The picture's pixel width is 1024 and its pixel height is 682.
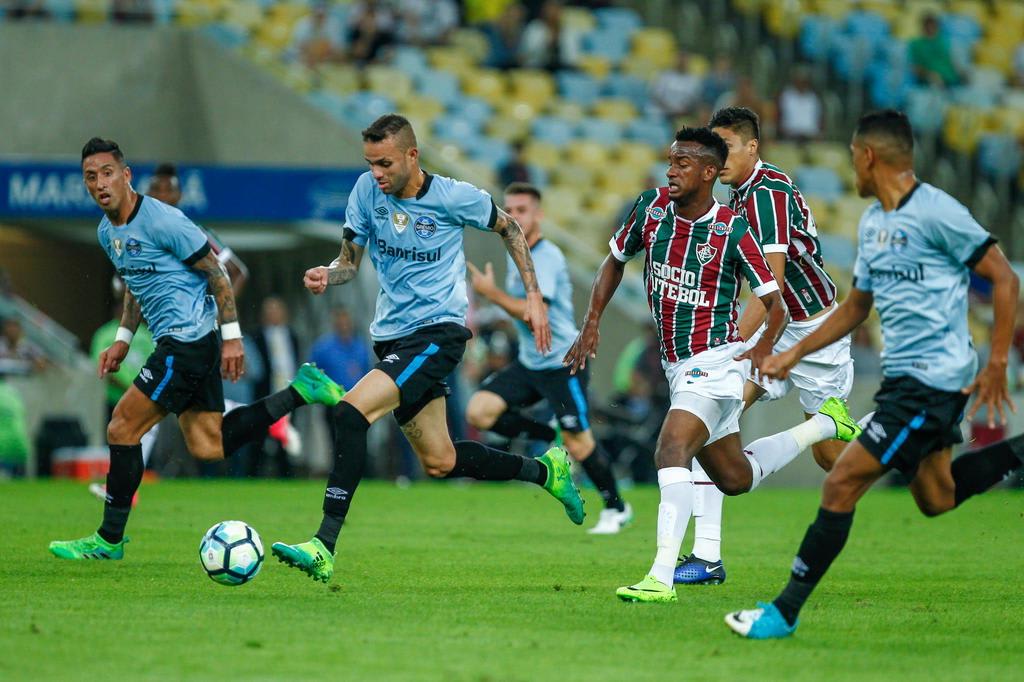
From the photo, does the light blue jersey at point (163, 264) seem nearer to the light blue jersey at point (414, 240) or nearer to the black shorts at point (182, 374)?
the black shorts at point (182, 374)

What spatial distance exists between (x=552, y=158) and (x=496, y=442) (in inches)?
218

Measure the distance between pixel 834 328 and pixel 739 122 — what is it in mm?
2414

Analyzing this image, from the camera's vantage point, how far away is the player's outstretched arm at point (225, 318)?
994 centimetres

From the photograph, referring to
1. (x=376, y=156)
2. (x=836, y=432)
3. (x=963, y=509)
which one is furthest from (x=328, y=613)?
(x=963, y=509)

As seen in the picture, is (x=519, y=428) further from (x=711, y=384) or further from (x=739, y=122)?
(x=711, y=384)

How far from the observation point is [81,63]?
2319 cm

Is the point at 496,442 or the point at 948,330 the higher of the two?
the point at 948,330

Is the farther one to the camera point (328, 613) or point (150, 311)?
point (150, 311)

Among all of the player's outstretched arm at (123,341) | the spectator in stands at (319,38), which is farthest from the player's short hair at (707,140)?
the spectator in stands at (319,38)

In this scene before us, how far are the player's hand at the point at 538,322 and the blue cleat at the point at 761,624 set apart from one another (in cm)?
237

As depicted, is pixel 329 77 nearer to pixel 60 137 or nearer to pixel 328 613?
pixel 60 137

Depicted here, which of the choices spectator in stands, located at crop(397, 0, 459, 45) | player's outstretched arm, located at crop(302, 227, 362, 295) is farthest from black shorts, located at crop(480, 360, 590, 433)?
spectator in stands, located at crop(397, 0, 459, 45)

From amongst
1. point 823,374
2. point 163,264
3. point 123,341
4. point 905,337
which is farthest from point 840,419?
point 123,341

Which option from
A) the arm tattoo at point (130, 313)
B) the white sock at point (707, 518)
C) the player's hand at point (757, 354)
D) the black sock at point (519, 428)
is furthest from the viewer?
the black sock at point (519, 428)
